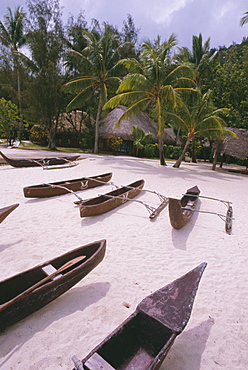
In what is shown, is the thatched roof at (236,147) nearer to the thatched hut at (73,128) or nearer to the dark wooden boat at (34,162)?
the dark wooden boat at (34,162)

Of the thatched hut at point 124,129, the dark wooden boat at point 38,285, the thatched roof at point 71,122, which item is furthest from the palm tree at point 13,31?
the dark wooden boat at point 38,285

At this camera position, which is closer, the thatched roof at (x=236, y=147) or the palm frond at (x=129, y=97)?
the palm frond at (x=129, y=97)

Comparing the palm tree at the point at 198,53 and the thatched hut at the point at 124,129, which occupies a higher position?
the palm tree at the point at 198,53

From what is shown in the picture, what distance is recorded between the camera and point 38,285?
2.19 meters

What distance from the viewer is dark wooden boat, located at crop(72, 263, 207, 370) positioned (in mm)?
1584

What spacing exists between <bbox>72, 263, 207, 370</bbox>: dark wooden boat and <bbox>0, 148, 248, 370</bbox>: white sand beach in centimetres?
27

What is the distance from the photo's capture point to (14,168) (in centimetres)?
953

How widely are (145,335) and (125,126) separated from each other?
18.4 m

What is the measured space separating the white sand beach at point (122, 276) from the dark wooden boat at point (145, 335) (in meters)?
0.27

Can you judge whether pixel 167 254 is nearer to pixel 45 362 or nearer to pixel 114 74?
pixel 45 362

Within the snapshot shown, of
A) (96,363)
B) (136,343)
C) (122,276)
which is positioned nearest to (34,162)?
(122,276)

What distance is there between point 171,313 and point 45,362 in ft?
3.85

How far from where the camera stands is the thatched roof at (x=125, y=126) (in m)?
18.6

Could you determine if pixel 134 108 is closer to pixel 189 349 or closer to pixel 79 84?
pixel 79 84
